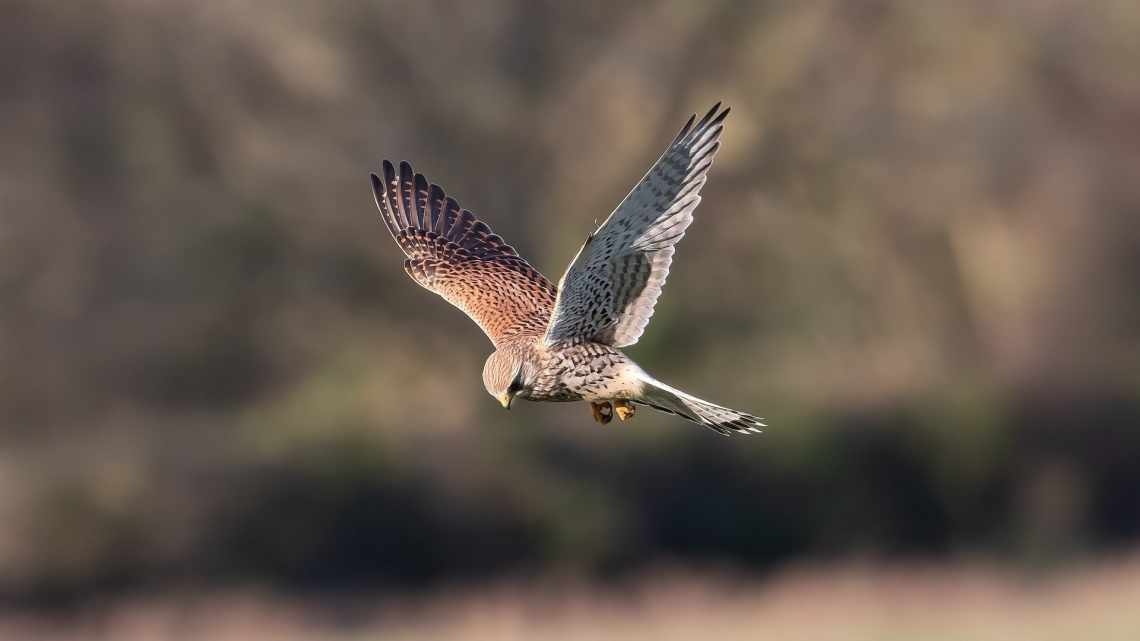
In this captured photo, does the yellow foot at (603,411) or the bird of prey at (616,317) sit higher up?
the bird of prey at (616,317)

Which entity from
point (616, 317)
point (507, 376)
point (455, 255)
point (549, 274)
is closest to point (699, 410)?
point (616, 317)

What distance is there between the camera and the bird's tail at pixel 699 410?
6.95m

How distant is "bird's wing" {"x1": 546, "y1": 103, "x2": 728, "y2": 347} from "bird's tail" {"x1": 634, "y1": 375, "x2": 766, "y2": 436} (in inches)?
9.8

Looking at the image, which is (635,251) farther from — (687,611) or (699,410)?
(687,611)

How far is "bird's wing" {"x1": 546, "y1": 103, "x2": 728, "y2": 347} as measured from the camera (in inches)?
273

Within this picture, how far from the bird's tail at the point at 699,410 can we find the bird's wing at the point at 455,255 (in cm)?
98

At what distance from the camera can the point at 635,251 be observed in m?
7.18

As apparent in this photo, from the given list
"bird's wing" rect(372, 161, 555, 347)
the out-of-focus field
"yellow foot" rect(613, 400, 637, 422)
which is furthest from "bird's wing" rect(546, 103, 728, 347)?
the out-of-focus field

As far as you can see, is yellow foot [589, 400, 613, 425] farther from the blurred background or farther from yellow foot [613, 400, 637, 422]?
the blurred background

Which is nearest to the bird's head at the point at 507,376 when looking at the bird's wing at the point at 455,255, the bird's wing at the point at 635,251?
the bird's wing at the point at 635,251

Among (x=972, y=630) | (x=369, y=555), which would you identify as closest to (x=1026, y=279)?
(x=972, y=630)

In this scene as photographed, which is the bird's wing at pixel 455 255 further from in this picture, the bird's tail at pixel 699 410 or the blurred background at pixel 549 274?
the blurred background at pixel 549 274

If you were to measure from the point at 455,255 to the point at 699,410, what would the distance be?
2084 millimetres

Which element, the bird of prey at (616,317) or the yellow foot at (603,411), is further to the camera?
the yellow foot at (603,411)
